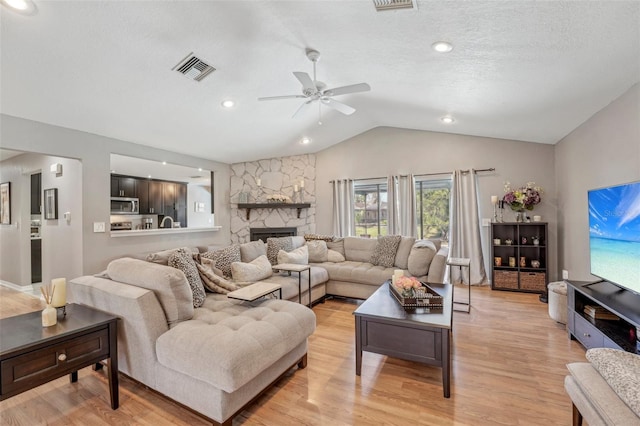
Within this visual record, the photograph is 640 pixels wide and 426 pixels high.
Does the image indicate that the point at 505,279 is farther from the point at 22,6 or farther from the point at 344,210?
the point at 22,6

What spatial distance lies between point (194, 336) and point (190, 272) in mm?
820

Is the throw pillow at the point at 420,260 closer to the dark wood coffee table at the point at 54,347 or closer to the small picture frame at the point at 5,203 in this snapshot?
the dark wood coffee table at the point at 54,347

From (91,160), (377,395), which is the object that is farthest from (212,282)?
(91,160)

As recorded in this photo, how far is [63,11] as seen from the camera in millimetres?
2174

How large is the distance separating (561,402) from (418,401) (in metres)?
0.95

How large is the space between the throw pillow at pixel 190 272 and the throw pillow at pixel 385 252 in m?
2.66

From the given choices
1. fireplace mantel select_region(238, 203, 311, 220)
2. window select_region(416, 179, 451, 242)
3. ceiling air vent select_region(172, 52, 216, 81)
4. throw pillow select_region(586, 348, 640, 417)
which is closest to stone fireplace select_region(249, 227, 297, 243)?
fireplace mantel select_region(238, 203, 311, 220)

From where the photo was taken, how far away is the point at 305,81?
287 cm

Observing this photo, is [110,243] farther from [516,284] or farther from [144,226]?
[516,284]

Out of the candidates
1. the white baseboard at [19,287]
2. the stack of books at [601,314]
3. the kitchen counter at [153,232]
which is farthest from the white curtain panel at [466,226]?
the white baseboard at [19,287]

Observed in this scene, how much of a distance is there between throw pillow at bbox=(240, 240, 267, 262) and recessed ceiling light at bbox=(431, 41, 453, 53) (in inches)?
116

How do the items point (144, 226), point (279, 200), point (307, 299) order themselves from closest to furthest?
1. point (307, 299)
2. point (279, 200)
3. point (144, 226)

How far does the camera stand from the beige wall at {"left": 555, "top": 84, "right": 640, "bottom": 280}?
2709 millimetres

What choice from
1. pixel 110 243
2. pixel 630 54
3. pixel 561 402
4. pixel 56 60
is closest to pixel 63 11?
pixel 56 60
